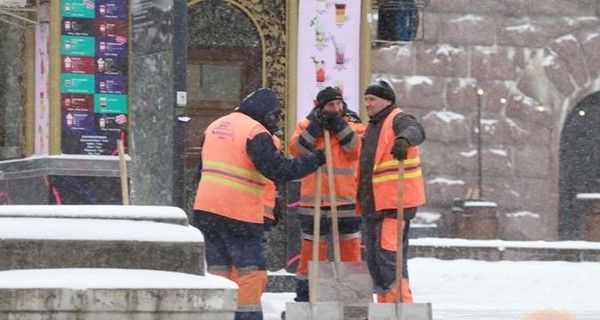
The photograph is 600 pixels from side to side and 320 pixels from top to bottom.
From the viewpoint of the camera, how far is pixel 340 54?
15.0 meters

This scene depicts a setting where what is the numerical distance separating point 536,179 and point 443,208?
140 centimetres

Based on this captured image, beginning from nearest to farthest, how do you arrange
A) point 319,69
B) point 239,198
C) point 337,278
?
point 239,198, point 337,278, point 319,69

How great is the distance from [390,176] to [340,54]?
3650 millimetres

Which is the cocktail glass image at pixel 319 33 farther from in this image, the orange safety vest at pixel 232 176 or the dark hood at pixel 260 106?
the orange safety vest at pixel 232 176

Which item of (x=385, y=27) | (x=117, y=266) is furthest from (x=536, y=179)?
(x=117, y=266)

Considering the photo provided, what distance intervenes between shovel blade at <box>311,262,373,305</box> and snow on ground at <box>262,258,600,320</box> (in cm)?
104

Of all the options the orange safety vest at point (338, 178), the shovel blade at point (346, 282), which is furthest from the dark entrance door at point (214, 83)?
the shovel blade at point (346, 282)

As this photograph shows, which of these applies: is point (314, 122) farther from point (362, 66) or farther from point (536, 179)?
point (536, 179)

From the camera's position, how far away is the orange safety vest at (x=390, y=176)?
11406 millimetres

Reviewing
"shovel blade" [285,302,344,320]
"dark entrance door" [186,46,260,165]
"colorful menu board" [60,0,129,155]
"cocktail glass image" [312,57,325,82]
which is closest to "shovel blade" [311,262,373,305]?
"shovel blade" [285,302,344,320]

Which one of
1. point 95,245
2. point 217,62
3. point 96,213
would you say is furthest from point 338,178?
point 95,245

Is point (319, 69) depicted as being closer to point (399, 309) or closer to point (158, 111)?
point (399, 309)

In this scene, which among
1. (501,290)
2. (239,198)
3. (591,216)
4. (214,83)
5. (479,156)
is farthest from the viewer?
(479,156)

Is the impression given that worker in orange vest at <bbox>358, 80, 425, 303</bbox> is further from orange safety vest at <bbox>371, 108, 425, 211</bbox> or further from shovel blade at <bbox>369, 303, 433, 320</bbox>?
shovel blade at <bbox>369, 303, 433, 320</bbox>
